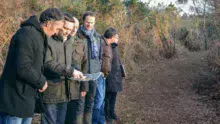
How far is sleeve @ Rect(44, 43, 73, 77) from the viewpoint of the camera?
3432 millimetres

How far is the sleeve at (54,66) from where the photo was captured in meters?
3.43

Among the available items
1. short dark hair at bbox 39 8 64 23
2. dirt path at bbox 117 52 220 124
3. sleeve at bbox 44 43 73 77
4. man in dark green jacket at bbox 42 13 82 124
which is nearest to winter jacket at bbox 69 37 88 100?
man in dark green jacket at bbox 42 13 82 124

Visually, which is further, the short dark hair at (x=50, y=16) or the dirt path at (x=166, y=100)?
the dirt path at (x=166, y=100)

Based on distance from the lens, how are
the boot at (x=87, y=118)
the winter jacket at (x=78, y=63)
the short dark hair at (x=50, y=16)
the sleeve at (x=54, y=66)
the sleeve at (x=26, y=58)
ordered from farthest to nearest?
the boot at (x=87, y=118) < the winter jacket at (x=78, y=63) < the sleeve at (x=54, y=66) < the short dark hair at (x=50, y=16) < the sleeve at (x=26, y=58)

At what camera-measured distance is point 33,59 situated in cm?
282

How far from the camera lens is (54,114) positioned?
366 centimetres

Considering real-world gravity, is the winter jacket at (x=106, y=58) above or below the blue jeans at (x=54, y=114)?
above

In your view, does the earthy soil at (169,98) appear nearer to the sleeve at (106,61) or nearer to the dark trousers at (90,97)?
the dark trousers at (90,97)

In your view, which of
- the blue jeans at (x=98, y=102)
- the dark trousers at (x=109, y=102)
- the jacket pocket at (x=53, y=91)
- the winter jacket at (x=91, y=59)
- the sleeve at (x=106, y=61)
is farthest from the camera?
the dark trousers at (x=109, y=102)

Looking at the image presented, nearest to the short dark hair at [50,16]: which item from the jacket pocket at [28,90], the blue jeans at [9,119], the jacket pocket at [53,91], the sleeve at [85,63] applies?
the jacket pocket at [28,90]

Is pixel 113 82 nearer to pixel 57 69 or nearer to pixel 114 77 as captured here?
pixel 114 77

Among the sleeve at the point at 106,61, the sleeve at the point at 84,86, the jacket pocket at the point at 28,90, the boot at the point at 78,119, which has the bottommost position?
the boot at the point at 78,119

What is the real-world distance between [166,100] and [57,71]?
443 cm

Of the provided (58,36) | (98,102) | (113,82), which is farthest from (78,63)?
(113,82)
